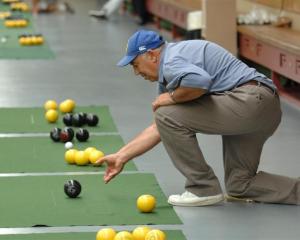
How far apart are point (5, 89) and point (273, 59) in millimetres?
3089

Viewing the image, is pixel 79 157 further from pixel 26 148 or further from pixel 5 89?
pixel 5 89

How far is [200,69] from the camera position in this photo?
19.2 feet

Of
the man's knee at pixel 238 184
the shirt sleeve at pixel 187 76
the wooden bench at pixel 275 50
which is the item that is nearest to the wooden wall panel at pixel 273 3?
the wooden bench at pixel 275 50

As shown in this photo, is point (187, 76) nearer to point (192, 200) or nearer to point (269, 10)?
point (192, 200)

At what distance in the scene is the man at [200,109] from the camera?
19.7 ft

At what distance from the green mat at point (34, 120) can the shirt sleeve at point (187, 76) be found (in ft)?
9.98

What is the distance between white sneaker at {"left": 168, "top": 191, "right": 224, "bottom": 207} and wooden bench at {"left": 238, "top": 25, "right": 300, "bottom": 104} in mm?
3685

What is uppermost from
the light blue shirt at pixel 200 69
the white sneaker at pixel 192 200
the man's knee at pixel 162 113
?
the light blue shirt at pixel 200 69

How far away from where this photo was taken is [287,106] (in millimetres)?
10141

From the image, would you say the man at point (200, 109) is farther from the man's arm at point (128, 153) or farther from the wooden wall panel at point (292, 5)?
the wooden wall panel at point (292, 5)

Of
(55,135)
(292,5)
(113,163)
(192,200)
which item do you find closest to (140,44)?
(113,163)

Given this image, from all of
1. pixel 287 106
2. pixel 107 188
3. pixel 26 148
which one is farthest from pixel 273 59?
pixel 107 188

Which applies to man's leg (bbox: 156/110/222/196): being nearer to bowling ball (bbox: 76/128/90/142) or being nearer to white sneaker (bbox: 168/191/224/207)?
white sneaker (bbox: 168/191/224/207)

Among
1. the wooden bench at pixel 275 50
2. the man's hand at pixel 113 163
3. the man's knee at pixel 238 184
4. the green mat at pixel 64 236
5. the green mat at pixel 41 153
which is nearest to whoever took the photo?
the green mat at pixel 64 236
